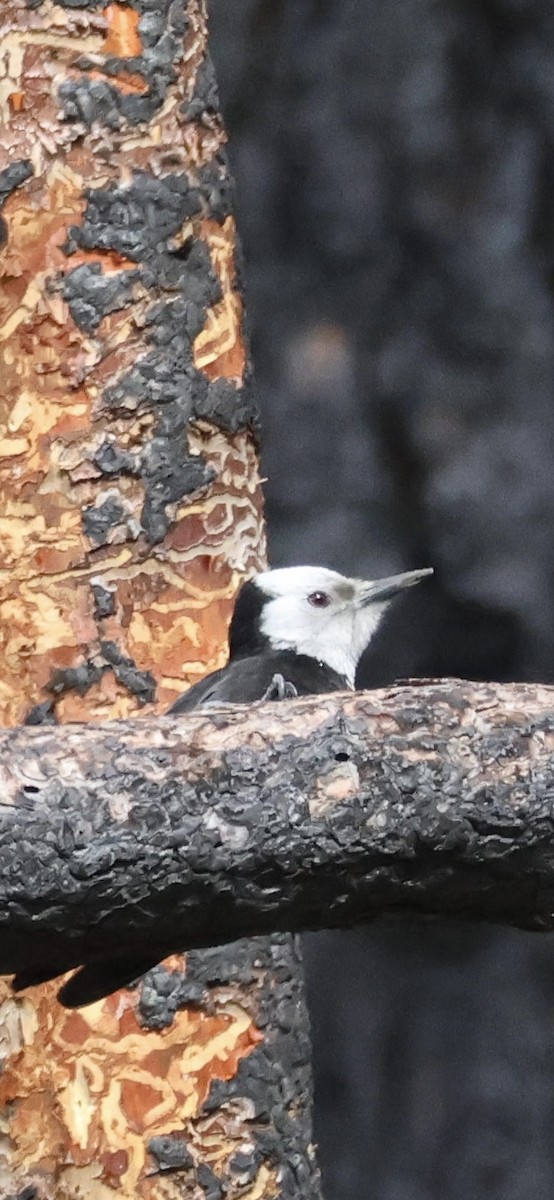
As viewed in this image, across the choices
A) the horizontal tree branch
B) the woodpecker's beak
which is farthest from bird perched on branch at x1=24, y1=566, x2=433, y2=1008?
the horizontal tree branch

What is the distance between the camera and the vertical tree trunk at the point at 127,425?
6.80 ft

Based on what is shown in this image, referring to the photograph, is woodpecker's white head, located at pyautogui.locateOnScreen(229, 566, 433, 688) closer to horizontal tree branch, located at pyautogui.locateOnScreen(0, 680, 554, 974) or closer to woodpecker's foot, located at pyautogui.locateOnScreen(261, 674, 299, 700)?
woodpecker's foot, located at pyautogui.locateOnScreen(261, 674, 299, 700)

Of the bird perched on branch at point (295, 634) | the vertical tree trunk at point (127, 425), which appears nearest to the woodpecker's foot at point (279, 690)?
the bird perched on branch at point (295, 634)

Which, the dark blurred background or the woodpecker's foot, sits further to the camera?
the dark blurred background

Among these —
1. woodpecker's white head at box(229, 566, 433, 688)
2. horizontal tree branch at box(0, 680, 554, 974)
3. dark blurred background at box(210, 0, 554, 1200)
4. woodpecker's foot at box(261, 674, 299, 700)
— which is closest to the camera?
horizontal tree branch at box(0, 680, 554, 974)

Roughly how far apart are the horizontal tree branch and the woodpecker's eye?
1.01 metres

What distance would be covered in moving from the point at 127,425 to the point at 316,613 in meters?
0.37

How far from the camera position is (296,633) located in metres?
2.34

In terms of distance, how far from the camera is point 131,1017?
2020 millimetres

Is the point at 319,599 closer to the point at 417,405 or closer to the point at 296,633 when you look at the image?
the point at 296,633

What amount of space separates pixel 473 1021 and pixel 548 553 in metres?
0.71

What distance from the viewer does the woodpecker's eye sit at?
7.69 ft

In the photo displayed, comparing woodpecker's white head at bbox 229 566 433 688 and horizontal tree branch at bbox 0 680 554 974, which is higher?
horizontal tree branch at bbox 0 680 554 974

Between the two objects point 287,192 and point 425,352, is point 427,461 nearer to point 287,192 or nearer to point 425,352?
point 425,352
